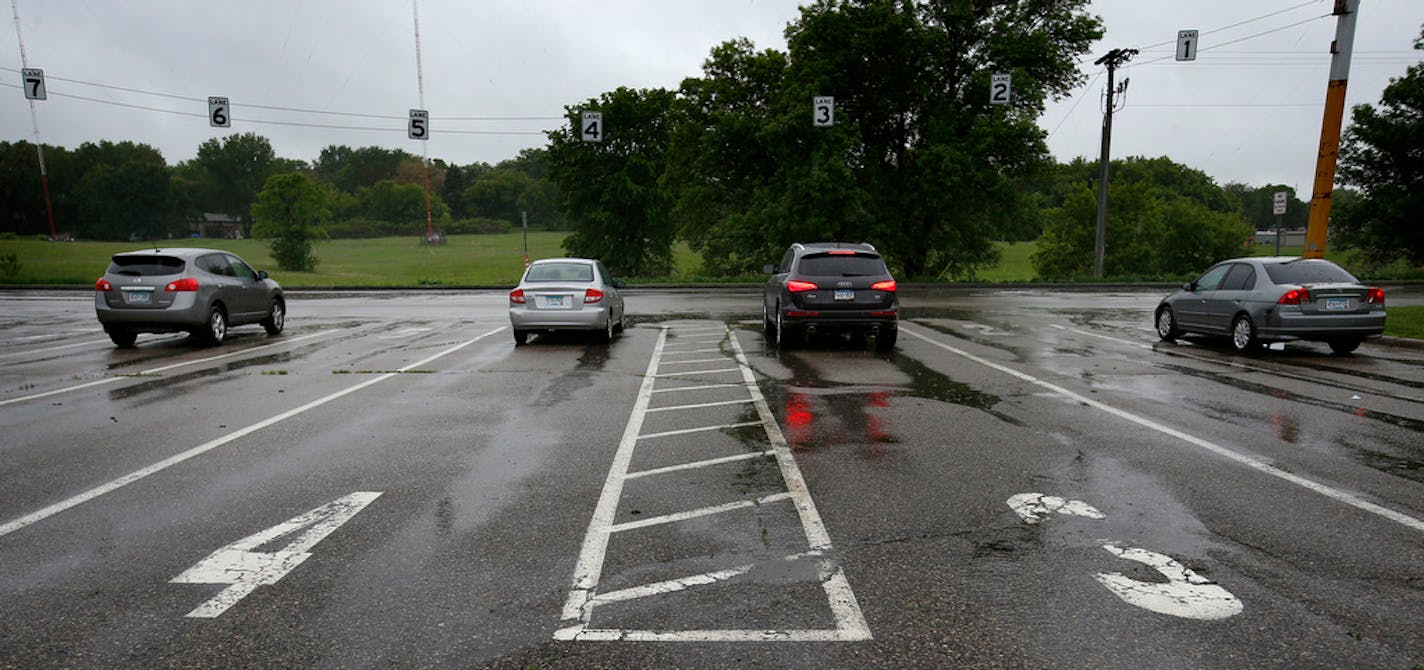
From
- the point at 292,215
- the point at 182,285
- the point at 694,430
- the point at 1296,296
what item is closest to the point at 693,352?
the point at 694,430

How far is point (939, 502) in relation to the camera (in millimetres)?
4969

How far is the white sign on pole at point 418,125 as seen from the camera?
2667 centimetres

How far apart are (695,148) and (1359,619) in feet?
129

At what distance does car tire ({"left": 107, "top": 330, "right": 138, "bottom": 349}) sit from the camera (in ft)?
45.3

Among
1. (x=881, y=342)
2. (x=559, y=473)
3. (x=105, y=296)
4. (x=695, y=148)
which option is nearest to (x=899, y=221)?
(x=695, y=148)

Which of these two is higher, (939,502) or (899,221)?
(899,221)

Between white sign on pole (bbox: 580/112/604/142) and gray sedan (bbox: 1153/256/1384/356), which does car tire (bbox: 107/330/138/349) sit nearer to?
white sign on pole (bbox: 580/112/604/142)

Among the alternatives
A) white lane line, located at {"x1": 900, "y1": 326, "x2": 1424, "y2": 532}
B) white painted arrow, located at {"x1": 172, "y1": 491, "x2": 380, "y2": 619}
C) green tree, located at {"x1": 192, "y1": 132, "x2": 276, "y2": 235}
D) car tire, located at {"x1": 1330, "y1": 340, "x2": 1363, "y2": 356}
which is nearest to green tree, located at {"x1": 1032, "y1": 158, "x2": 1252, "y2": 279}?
car tire, located at {"x1": 1330, "y1": 340, "x2": 1363, "y2": 356}

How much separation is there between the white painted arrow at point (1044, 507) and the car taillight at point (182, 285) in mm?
13816

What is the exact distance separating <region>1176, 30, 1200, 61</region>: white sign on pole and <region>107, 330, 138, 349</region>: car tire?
26668 mm

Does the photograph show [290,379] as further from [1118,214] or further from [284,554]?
[1118,214]

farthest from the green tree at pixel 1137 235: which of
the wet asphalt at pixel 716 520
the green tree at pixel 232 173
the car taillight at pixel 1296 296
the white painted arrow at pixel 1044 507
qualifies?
the green tree at pixel 232 173

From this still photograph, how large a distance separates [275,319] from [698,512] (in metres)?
14.5

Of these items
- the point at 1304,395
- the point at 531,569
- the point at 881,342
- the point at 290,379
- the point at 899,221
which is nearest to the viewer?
the point at 531,569
